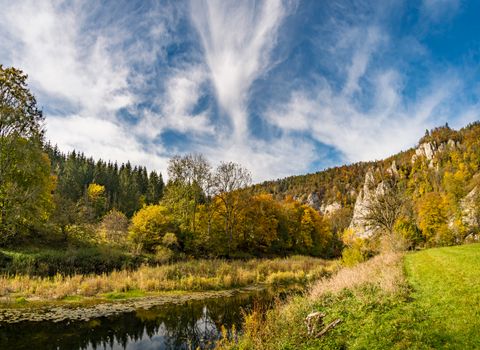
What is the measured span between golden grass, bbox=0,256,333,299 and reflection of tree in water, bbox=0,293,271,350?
5.17 m

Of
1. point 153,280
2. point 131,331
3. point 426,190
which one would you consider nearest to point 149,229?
point 153,280

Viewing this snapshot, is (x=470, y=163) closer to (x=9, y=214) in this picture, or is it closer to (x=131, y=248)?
(x=131, y=248)

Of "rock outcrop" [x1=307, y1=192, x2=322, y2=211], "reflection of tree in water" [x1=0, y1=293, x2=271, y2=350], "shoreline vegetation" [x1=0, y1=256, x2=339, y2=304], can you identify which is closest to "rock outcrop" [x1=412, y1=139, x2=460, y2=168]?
"rock outcrop" [x1=307, y1=192, x2=322, y2=211]

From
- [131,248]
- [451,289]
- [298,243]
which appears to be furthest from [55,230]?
[298,243]

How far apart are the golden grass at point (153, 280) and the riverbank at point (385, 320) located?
38.6 ft

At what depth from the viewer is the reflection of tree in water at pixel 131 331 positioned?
11531 millimetres

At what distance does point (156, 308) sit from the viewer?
691 inches

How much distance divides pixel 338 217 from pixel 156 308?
137m

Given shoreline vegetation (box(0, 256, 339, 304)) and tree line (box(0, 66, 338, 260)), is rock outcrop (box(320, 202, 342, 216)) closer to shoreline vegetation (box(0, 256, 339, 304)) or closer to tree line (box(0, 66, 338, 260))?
tree line (box(0, 66, 338, 260))

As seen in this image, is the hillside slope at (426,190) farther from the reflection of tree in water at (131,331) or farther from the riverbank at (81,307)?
the reflection of tree in water at (131,331)

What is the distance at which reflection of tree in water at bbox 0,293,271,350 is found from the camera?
454 inches

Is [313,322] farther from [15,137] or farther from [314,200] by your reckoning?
[314,200]

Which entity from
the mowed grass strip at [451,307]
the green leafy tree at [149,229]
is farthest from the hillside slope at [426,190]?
→ the mowed grass strip at [451,307]

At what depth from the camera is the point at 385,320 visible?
9.34 m
